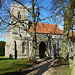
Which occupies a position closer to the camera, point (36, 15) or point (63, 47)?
point (63, 47)

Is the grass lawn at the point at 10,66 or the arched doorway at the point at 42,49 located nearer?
the grass lawn at the point at 10,66

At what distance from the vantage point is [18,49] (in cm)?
1972

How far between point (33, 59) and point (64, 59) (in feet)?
12.1

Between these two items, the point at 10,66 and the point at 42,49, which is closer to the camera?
the point at 10,66

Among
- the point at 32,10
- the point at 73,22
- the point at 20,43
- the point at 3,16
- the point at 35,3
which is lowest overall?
the point at 20,43

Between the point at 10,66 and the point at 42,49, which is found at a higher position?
the point at 42,49

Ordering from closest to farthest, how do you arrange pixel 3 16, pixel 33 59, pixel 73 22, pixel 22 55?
pixel 73 22 → pixel 3 16 → pixel 33 59 → pixel 22 55

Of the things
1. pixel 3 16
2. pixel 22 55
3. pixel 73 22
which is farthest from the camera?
pixel 22 55

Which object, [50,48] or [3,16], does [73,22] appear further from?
[50,48]

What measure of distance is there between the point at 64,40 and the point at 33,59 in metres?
4.35

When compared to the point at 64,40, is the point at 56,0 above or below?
above

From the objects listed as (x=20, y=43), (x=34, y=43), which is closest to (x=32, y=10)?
(x=34, y=43)

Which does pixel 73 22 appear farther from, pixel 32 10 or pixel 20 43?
pixel 20 43

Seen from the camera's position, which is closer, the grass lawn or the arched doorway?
the grass lawn
